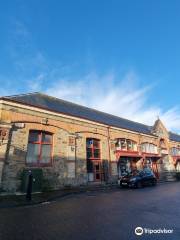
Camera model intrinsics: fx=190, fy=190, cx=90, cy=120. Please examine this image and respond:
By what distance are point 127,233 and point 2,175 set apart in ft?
31.9

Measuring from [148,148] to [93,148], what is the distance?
1038 centimetres

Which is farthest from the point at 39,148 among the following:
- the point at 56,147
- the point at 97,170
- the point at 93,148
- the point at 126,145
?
the point at 126,145

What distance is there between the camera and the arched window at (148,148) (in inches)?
979

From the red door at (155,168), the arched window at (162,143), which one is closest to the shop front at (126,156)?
the red door at (155,168)

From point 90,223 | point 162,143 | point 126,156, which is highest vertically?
point 162,143

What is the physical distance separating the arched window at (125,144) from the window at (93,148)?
2849 mm

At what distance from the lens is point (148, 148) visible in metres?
25.8

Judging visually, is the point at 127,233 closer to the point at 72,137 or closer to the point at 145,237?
the point at 145,237

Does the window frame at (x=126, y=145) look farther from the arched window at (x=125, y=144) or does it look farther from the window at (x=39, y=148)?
the window at (x=39, y=148)

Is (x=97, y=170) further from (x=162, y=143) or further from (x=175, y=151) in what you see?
(x=175, y=151)

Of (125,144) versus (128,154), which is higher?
(125,144)

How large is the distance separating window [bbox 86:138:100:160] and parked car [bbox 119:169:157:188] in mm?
3518

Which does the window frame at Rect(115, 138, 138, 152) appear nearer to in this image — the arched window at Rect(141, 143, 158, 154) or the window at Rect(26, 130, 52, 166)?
the arched window at Rect(141, 143, 158, 154)

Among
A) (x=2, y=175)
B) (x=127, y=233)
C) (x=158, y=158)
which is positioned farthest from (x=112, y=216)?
(x=158, y=158)
